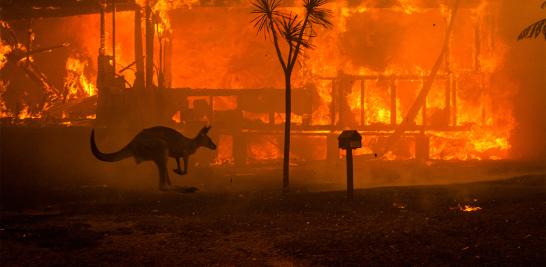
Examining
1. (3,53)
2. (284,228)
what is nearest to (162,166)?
(284,228)

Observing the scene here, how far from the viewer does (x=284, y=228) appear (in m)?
7.45

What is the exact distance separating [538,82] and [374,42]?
7.26 metres

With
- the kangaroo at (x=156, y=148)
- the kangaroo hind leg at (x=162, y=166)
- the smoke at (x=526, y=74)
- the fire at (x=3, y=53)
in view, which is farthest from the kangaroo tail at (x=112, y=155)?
the smoke at (x=526, y=74)

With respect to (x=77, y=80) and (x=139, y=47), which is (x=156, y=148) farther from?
(x=77, y=80)

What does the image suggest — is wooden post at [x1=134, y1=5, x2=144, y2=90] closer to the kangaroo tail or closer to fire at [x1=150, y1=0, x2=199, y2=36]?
fire at [x1=150, y1=0, x2=199, y2=36]

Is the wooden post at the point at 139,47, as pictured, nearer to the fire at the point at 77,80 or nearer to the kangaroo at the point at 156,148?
the fire at the point at 77,80

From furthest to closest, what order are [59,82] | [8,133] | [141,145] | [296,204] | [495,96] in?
[59,82], [495,96], [8,133], [141,145], [296,204]

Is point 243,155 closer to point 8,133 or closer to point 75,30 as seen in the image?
point 8,133

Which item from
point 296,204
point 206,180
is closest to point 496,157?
point 206,180

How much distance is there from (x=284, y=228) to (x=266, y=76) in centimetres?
1685

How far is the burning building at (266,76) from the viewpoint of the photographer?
17531 millimetres

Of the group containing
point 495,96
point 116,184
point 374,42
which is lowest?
point 116,184

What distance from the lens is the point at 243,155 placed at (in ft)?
57.5

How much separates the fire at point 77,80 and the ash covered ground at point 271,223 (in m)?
9.43
